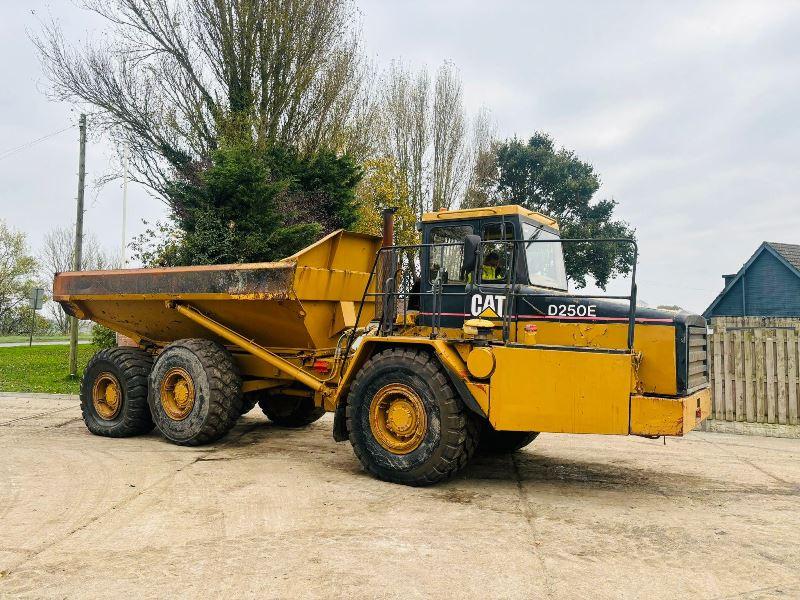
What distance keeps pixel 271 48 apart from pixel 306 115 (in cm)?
197

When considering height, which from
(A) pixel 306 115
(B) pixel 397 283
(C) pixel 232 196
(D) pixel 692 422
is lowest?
(D) pixel 692 422

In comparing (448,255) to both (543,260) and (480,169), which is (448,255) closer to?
(543,260)

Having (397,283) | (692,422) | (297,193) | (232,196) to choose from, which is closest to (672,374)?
(692,422)

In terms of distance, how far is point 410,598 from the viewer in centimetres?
364

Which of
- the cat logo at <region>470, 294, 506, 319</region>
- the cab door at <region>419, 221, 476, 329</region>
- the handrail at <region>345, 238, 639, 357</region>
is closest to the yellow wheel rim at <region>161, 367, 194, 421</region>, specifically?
the handrail at <region>345, 238, 639, 357</region>

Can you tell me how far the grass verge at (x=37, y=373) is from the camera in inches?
547

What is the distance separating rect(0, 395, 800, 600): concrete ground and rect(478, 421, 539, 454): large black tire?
215 mm

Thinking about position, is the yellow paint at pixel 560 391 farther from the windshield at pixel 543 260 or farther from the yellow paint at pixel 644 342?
the windshield at pixel 543 260

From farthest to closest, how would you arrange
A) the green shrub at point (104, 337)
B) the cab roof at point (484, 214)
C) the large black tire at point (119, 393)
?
the green shrub at point (104, 337) < the large black tire at point (119, 393) < the cab roof at point (484, 214)

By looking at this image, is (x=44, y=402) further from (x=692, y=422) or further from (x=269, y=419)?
(x=692, y=422)

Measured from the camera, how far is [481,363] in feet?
19.2

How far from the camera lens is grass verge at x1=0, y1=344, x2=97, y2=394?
13891 mm

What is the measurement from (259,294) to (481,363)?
2.82m

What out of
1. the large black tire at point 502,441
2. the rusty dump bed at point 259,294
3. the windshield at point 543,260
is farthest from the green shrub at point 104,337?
the windshield at point 543,260
